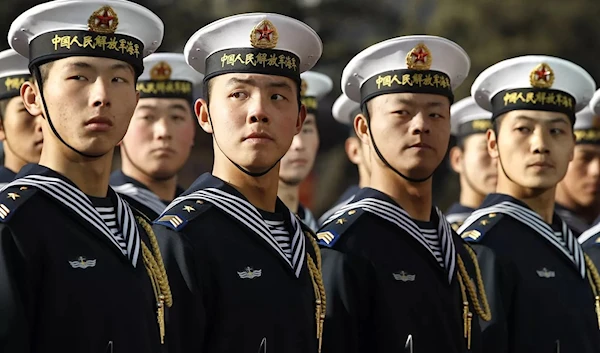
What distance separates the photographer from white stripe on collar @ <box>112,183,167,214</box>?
8781 mm

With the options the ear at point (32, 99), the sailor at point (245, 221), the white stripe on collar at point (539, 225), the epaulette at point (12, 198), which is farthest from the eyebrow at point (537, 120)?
the epaulette at point (12, 198)

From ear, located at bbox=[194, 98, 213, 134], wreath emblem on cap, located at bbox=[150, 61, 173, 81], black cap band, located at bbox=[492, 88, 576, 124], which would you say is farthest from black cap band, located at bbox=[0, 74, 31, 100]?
black cap band, located at bbox=[492, 88, 576, 124]

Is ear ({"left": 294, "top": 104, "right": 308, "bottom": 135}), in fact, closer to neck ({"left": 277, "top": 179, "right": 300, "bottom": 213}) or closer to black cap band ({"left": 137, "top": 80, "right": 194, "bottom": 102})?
black cap band ({"left": 137, "top": 80, "right": 194, "bottom": 102})

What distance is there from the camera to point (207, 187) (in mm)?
6543

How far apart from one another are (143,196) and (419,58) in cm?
241

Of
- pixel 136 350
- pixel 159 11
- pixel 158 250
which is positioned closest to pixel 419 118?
pixel 158 250

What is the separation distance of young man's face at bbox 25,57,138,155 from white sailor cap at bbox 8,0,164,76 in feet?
0.18

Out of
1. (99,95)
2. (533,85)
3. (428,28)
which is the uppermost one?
(428,28)

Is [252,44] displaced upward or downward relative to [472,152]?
downward

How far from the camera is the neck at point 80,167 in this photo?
583 centimetres

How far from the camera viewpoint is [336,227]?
7113 mm

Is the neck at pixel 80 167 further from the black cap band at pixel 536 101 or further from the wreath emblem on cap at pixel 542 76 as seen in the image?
the wreath emblem on cap at pixel 542 76

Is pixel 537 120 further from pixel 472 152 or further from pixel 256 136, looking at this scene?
pixel 472 152

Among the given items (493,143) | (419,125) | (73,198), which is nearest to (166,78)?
(493,143)
